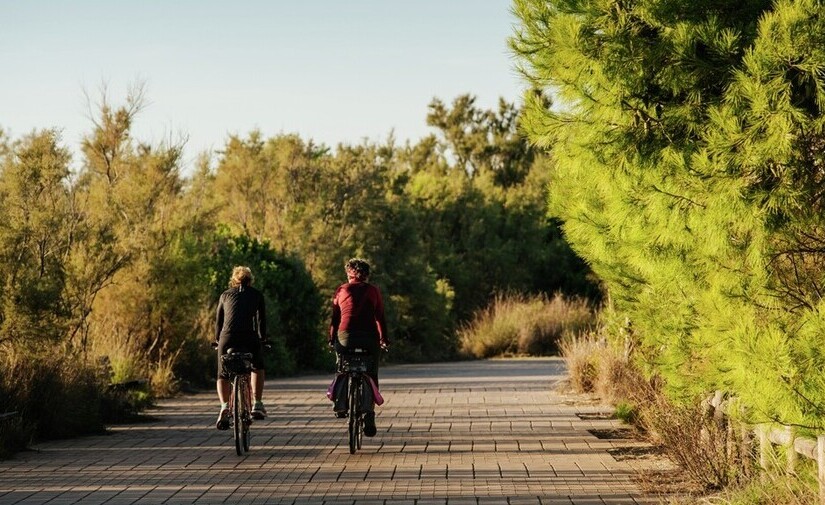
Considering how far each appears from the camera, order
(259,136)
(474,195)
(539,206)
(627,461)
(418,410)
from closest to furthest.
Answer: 1. (627,461)
2. (418,410)
3. (259,136)
4. (474,195)
5. (539,206)

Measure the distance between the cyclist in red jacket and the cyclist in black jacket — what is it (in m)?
0.87

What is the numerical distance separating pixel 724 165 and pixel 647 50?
113cm

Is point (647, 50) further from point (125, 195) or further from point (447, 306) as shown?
point (447, 306)

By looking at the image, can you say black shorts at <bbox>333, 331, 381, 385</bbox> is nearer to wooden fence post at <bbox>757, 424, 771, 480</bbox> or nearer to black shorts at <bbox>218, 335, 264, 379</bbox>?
black shorts at <bbox>218, 335, 264, 379</bbox>

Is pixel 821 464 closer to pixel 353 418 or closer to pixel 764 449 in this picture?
pixel 764 449

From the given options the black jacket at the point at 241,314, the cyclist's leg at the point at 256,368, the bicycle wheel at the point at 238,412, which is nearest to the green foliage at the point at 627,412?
the cyclist's leg at the point at 256,368

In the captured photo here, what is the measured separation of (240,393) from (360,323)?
5.04 ft

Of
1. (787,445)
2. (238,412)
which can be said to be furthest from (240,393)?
(787,445)

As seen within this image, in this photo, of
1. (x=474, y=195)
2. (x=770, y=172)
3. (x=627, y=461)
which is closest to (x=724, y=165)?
(x=770, y=172)

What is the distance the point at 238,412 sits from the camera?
14.5 metres

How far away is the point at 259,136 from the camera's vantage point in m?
42.5

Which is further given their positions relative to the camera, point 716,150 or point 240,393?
point 240,393

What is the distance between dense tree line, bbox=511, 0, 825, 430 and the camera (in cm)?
833

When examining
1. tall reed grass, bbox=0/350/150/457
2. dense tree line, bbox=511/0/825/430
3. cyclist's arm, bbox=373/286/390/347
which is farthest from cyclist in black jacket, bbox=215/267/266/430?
dense tree line, bbox=511/0/825/430
